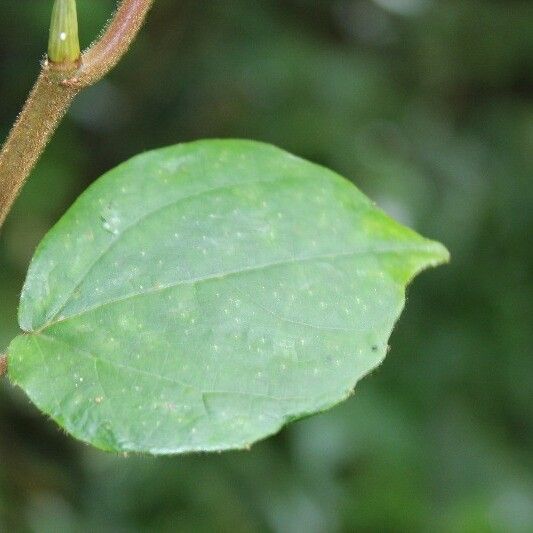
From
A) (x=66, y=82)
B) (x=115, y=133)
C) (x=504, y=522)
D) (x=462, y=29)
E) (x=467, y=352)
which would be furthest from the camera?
(x=462, y=29)

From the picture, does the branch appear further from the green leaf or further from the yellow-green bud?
the green leaf

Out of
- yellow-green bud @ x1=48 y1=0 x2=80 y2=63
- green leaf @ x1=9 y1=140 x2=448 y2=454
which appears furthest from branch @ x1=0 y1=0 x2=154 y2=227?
green leaf @ x1=9 y1=140 x2=448 y2=454

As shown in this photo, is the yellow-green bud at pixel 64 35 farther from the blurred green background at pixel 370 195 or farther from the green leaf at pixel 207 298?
the blurred green background at pixel 370 195

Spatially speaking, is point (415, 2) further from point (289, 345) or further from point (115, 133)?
point (289, 345)

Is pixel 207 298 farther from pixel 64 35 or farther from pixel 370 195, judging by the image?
pixel 370 195

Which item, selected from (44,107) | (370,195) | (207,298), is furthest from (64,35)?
(370,195)

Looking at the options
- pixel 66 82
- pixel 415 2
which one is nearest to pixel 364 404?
pixel 415 2
